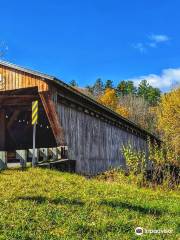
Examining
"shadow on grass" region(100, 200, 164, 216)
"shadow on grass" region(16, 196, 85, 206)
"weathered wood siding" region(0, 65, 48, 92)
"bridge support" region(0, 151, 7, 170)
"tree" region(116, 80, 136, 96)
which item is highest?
"tree" region(116, 80, 136, 96)

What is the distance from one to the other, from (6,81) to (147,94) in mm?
102470

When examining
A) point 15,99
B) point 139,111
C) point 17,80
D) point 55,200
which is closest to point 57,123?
point 17,80

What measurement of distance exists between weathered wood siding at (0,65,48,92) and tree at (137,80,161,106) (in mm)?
95034

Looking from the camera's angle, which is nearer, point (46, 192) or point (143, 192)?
point (46, 192)

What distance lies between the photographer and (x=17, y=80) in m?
19.4

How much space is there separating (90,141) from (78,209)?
11865mm

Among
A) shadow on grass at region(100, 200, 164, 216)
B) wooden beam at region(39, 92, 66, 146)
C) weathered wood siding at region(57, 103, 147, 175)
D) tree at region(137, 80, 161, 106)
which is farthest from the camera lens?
tree at region(137, 80, 161, 106)

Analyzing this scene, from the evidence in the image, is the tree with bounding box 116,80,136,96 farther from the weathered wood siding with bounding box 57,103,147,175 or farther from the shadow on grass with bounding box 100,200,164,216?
the shadow on grass with bounding box 100,200,164,216

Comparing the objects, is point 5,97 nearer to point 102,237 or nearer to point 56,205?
point 56,205

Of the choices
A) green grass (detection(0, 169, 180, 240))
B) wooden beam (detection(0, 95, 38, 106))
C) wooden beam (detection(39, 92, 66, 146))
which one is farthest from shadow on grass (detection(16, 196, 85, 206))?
wooden beam (detection(0, 95, 38, 106))

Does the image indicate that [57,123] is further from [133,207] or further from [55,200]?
[133,207]

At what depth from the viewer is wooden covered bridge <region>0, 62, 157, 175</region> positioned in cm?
1806

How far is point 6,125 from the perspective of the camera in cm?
2245

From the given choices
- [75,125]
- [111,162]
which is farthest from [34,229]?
[111,162]
